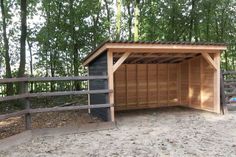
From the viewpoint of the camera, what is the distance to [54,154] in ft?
15.3

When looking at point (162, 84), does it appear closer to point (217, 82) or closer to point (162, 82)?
point (162, 82)

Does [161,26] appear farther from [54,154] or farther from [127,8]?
[54,154]

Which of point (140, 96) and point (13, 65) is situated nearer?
point (140, 96)

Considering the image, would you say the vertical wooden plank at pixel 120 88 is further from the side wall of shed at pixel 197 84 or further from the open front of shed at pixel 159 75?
the side wall of shed at pixel 197 84

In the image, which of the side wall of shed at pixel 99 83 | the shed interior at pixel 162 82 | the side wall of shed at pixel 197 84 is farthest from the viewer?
the shed interior at pixel 162 82

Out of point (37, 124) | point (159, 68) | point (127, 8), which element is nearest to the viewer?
point (37, 124)

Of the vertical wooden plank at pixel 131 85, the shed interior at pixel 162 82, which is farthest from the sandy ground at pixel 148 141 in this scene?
the vertical wooden plank at pixel 131 85

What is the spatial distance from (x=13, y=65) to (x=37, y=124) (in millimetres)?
9135

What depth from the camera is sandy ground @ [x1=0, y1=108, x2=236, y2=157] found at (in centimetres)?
471

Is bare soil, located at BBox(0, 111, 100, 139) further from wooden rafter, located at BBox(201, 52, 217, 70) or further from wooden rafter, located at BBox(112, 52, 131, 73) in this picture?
wooden rafter, located at BBox(201, 52, 217, 70)

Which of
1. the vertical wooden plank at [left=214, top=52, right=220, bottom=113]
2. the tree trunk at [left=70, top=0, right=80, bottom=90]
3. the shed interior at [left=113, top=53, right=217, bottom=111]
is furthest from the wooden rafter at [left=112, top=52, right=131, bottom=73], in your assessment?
the tree trunk at [left=70, top=0, right=80, bottom=90]

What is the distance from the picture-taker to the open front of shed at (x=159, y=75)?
7398mm

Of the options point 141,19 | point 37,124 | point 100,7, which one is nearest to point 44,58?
point 100,7

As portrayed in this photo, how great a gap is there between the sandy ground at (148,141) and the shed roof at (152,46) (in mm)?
2095
